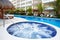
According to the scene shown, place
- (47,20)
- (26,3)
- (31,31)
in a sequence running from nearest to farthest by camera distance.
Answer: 1. (31,31)
2. (47,20)
3. (26,3)

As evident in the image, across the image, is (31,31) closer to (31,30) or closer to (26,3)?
(31,30)

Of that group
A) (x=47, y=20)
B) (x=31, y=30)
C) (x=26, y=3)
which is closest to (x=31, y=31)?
(x=31, y=30)

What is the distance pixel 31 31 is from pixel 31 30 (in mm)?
78

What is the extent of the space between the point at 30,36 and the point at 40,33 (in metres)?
0.57

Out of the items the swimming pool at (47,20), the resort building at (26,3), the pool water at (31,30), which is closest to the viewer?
the pool water at (31,30)

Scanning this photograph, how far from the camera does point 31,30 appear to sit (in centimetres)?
668

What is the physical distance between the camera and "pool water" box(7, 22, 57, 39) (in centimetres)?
629

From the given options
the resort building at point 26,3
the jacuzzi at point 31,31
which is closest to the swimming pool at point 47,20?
the jacuzzi at point 31,31

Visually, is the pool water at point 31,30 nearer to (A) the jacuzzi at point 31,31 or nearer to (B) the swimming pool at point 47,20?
(A) the jacuzzi at point 31,31

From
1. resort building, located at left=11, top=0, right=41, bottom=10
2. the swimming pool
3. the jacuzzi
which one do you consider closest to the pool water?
the jacuzzi

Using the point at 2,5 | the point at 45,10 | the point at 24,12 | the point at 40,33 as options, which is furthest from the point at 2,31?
the point at 45,10

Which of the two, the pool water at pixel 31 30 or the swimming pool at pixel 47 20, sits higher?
the swimming pool at pixel 47 20

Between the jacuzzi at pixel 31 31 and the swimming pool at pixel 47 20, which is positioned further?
the swimming pool at pixel 47 20

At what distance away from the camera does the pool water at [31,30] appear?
629cm
